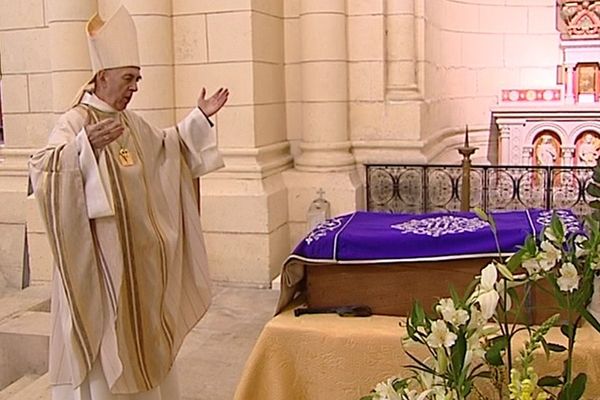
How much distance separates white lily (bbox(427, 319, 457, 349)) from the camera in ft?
3.02

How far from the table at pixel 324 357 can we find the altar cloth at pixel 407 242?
152 mm

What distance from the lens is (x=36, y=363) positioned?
12.4 feet

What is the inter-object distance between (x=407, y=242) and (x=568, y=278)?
4.04 feet

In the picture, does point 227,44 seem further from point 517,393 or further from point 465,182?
point 517,393

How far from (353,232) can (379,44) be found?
109 inches

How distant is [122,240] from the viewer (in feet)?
7.79

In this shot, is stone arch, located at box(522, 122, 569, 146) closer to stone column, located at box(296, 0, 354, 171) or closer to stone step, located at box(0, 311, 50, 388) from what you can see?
stone column, located at box(296, 0, 354, 171)

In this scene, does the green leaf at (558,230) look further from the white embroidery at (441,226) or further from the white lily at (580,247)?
the white embroidery at (441,226)

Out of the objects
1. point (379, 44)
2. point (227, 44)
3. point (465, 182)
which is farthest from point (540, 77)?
point (227, 44)

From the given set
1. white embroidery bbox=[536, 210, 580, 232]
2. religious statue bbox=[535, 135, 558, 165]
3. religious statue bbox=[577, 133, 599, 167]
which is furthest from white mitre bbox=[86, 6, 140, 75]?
religious statue bbox=[577, 133, 599, 167]

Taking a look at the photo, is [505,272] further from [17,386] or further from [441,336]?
[17,386]

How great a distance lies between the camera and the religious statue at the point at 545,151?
6.11 meters

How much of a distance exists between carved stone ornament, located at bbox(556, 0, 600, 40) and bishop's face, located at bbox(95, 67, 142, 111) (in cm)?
501

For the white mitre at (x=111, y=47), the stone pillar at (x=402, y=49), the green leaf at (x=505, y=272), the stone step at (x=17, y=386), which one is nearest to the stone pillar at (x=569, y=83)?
the stone pillar at (x=402, y=49)
